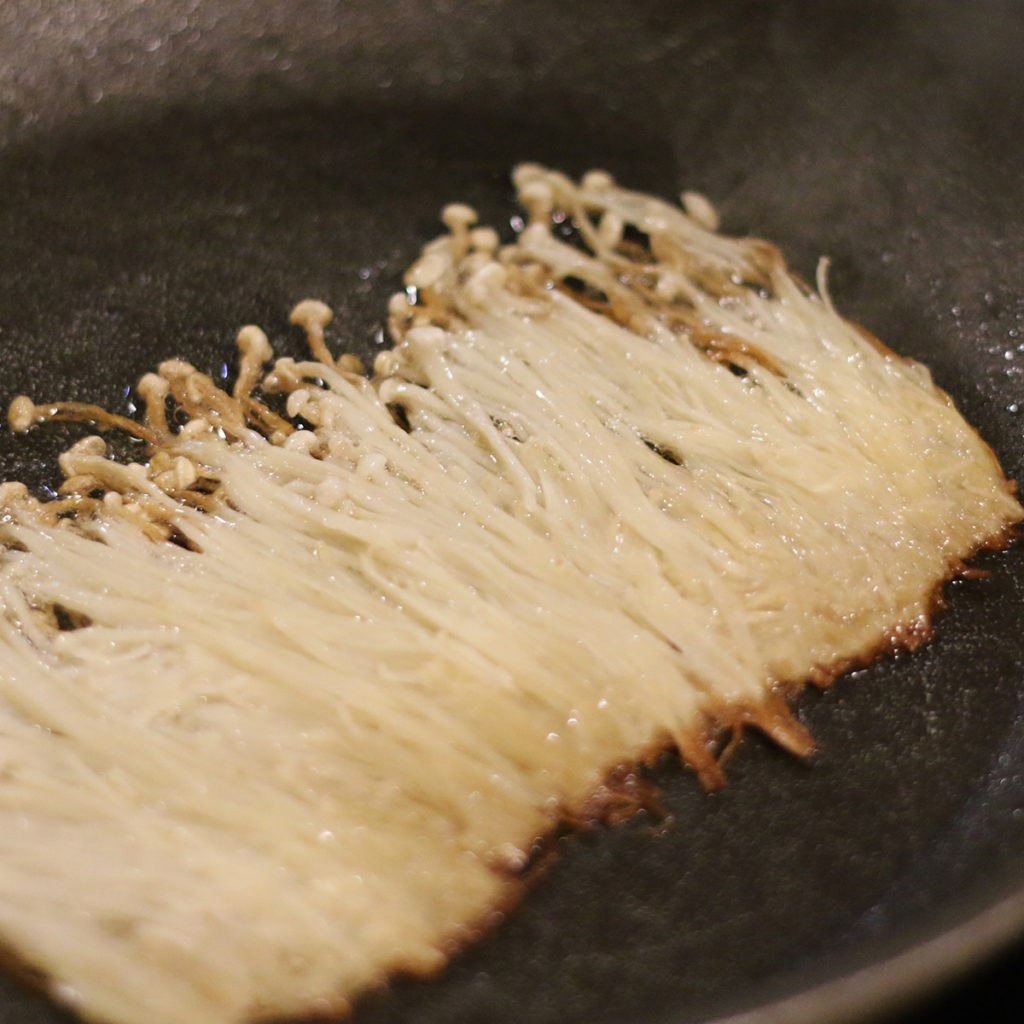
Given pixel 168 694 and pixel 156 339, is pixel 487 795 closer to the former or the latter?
pixel 168 694

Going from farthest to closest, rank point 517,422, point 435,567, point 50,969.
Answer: point 517,422 → point 435,567 → point 50,969

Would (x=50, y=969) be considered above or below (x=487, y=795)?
above

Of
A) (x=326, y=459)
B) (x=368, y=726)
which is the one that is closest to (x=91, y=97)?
(x=326, y=459)

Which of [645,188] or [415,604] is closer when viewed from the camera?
[415,604]

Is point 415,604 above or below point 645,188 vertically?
below
